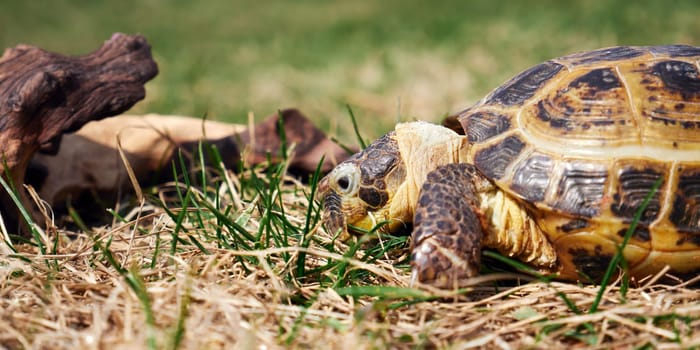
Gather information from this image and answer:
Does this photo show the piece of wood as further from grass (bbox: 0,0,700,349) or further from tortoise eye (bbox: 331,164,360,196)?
tortoise eye (bbox: 331,164,360,196)

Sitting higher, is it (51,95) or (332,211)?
Answer: (51,95)

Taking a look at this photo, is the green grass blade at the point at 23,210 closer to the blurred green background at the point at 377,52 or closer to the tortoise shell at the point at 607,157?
the tortoise shell at the point at 607,157

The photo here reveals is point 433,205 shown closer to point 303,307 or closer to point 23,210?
point 303,307

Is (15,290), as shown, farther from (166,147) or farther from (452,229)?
(166,147)

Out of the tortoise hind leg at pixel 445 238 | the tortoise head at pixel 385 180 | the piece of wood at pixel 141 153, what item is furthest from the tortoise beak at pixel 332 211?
the piece of wood at pixel 141 153

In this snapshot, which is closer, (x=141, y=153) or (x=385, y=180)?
(x=385, y=180)

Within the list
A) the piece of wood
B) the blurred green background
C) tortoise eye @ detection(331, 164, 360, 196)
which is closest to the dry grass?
tortoise eye @ detection(331, 164, 360, 196)

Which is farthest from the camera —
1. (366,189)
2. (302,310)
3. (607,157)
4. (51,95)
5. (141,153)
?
(141,153)

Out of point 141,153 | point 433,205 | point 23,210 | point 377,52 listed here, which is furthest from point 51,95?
point 377,52
